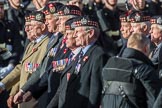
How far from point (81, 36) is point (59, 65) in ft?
2.54

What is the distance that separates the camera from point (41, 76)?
10.7 metres

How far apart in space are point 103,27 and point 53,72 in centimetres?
414

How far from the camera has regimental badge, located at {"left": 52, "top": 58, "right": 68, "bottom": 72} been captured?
10249mm

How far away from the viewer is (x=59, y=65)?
33.9 feet

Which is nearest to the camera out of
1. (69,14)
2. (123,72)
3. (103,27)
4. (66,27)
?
(123,72)

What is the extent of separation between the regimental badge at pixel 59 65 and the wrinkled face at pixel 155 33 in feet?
4.57

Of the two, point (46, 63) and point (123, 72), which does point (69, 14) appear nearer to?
point (46, 63)

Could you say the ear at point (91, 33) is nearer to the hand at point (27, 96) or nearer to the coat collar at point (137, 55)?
the coat collar at point (137, 55)

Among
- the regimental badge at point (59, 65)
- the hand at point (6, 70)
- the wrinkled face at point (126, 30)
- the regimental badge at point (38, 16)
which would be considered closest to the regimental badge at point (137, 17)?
the wrinkled face at point (126, 30)

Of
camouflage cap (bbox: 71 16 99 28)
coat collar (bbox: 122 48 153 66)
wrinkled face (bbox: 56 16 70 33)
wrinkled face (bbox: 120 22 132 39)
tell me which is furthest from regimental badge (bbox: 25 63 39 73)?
coat collar (bbox: 122 48 153 66)

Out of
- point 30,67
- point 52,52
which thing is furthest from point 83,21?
point 30,67

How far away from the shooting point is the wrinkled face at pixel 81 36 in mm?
9641

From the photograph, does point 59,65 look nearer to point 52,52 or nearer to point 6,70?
point 52,52


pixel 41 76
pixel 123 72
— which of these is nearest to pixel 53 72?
pixel 41 76
